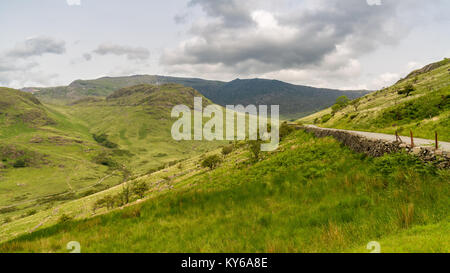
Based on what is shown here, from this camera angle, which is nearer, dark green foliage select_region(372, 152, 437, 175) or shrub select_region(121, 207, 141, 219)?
dark green foliage select_region(372, 152, 437, 175)

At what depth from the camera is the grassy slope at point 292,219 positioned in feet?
25.8

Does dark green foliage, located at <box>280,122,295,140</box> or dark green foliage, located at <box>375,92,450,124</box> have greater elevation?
dark green foliage, located at <box>375,92,450,124</box>

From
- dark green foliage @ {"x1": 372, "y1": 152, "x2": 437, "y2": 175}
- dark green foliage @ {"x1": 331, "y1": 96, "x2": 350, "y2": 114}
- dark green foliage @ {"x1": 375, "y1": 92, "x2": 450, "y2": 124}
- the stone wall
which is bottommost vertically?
dark green foliage @ {"x1": 372, "y1": 152, "x2": 437, "y2": 175}

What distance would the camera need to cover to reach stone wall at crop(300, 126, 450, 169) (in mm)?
10221

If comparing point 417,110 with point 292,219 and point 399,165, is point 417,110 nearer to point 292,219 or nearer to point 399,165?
point 399,165

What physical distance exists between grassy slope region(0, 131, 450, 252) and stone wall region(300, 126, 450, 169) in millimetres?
585

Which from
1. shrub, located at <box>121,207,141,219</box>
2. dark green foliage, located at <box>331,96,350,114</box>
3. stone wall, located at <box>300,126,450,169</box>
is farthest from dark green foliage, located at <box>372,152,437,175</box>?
dark green foliage, located at <box>331,96,350,114</box>

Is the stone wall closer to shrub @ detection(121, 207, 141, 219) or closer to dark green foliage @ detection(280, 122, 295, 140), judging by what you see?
shrub @ detection(121, 207, 141, 219)

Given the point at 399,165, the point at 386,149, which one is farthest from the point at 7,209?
the point at 399,165

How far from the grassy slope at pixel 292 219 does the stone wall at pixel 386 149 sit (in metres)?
0.59

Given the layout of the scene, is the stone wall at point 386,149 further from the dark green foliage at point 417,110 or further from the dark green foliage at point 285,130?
the dark green foliage at point 285,130

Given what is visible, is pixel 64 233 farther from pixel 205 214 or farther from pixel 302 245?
pixel 302 245

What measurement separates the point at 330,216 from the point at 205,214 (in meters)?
6.53
